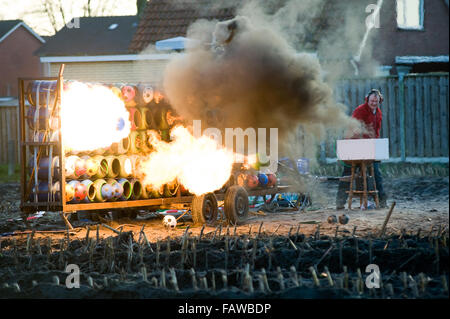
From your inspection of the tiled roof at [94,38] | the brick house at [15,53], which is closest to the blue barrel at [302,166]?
the tiled roof at [94,38]

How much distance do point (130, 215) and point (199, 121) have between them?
2415 mm

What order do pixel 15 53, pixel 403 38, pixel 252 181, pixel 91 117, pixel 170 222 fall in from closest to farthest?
pixel 91 117 < pixel 170 222 < pixel 252 181 < pixel 403 38 < pixel 15 53

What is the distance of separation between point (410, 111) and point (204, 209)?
11.2 meters

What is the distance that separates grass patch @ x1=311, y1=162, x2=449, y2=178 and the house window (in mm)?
7078

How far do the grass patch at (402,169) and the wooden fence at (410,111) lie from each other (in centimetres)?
46

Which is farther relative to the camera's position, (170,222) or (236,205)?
(236,205)

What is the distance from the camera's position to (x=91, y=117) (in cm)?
1121

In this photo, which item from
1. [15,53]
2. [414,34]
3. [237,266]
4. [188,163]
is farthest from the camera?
[15,53]

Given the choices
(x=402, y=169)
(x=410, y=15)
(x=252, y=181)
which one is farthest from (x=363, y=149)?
(x=410, y=15)

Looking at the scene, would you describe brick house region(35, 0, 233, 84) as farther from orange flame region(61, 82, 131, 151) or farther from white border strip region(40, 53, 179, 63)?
orange flame region(61, 82, 131, 151)

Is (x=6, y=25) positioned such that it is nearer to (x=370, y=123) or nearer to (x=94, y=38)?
(x=94, y=38)

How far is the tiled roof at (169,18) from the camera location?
82.1 ft

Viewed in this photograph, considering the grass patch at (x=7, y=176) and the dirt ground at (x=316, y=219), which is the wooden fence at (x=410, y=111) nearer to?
the dirt ground at (x=316, y=219)

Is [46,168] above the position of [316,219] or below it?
above
